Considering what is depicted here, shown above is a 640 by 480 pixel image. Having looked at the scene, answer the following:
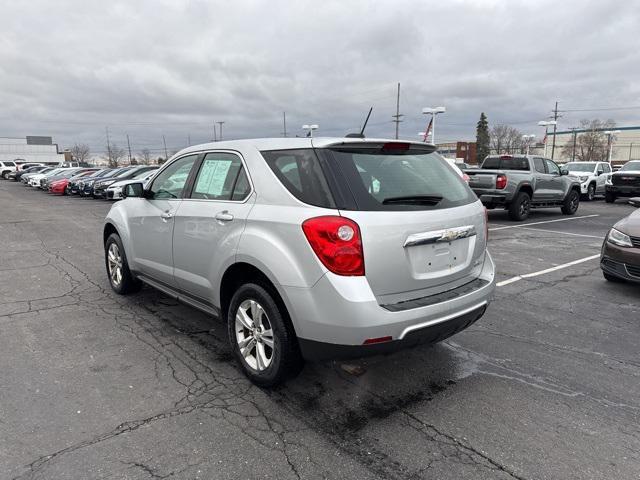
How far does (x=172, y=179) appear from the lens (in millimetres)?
4371

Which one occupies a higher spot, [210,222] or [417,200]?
[417,200]

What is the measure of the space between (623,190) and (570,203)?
5995 mm

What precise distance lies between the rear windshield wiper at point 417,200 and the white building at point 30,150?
123m

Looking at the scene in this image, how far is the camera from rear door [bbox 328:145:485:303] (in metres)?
2.76

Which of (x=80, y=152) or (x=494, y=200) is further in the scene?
(x=80, y=152)

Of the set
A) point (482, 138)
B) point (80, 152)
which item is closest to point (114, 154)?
point (80, 152)

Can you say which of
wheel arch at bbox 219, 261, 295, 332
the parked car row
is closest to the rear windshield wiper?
wheel arch at bbox 219, 261, 295, 332

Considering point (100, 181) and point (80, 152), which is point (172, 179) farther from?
point (80, 152)

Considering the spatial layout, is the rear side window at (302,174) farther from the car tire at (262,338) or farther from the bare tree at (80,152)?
the bare tree at (80,152)

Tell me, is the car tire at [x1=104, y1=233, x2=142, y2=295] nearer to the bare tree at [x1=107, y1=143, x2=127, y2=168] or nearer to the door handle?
the door handle

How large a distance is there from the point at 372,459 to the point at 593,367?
2281 mm

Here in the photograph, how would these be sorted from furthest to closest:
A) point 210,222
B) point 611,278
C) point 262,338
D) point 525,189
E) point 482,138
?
point 482,138 < point 525,189 < point 611,278 < point 210,222 < point 262,338

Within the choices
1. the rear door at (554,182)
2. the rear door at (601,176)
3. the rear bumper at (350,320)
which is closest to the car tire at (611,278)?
the rear bumper at (350,320)

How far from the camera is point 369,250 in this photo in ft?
8.89
